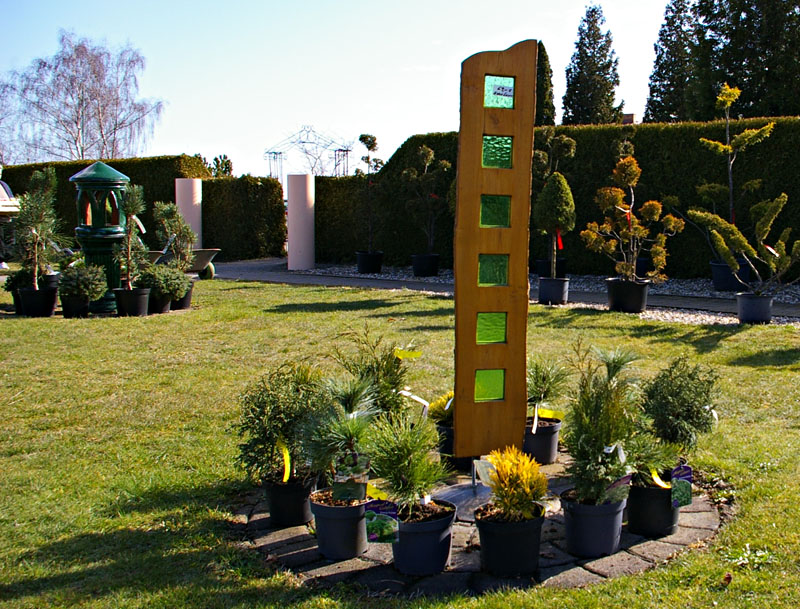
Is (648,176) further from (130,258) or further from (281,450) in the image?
(281,450)

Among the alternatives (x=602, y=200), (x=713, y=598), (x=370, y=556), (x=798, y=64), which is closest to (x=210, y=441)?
(x=370, y=556)

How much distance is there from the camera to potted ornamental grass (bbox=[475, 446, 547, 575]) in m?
3.02

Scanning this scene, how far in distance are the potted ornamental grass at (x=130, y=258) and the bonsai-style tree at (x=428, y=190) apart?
646 cm

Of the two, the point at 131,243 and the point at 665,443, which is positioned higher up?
the point at 131,243

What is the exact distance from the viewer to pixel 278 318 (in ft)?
33.8

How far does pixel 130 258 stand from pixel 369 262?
7.16 m

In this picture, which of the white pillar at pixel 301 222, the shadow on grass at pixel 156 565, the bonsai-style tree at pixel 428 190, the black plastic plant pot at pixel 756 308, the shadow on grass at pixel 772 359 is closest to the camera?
the shadow on grass at pixel 156 565

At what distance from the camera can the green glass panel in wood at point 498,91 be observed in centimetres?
340

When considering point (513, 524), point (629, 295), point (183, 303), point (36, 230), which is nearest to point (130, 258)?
point (183, 303)

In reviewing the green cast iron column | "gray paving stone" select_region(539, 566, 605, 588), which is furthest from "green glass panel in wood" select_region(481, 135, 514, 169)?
the green cast iron column

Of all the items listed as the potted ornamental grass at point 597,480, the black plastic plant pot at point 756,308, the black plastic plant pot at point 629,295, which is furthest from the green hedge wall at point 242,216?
the potted ornamental grass at point 597,480

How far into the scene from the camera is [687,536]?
342 centimetres

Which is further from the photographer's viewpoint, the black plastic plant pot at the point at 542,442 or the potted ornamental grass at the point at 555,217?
the potted ornamental grass at the point at 555,217

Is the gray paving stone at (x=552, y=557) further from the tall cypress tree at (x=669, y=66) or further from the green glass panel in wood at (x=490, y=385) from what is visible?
the tall cypress tree at (x=669, y=66)
